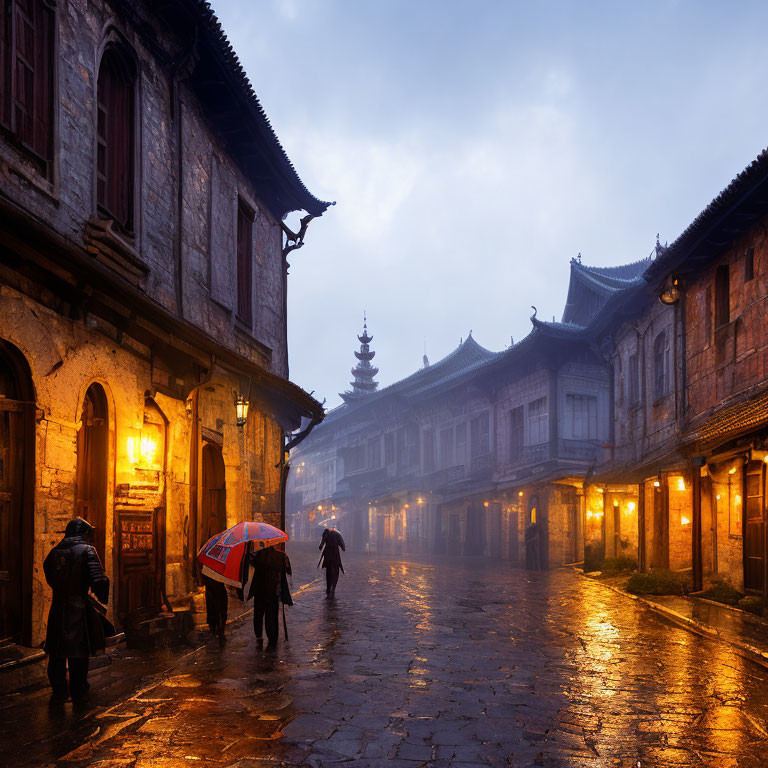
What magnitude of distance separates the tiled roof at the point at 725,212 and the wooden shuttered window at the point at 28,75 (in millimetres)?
9930

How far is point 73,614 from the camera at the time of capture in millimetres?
7324

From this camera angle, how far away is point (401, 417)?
46469 mm

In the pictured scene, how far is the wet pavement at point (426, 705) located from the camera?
18.3 ft

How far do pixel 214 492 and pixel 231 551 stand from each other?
19.3 feet

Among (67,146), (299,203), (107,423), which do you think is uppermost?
(299,203)

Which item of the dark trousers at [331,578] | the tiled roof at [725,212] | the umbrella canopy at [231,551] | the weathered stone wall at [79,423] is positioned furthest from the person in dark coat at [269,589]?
the tiled roof at [725,212]

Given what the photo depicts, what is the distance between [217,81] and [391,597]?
1006 centimetres

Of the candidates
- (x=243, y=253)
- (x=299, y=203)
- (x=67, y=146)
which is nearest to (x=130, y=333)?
(x=67, y=146)

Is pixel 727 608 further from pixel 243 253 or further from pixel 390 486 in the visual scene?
pixel 390 486

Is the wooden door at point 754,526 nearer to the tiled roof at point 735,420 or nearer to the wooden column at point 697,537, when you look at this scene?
the tiled roof at point 735,420

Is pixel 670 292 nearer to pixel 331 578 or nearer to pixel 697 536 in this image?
pixel 697 536

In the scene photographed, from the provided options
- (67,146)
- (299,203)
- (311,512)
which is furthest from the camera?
(311,512)

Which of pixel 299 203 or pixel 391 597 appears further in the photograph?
pixel 299 203

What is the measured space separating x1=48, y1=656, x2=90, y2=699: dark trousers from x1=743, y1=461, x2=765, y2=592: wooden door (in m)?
11.0
